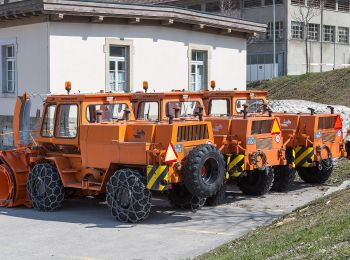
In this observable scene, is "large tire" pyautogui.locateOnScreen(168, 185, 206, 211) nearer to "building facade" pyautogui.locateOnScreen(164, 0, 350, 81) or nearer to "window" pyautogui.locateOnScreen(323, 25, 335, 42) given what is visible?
"building facade" pyautogui.locateOnScreen(164, 0, 350, 81)

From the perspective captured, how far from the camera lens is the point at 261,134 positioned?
1346 cm

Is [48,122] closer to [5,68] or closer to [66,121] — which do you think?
[66,121]

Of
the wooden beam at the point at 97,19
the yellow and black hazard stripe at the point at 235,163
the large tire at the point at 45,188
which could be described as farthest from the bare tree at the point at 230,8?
the large tire at the point at 45,188

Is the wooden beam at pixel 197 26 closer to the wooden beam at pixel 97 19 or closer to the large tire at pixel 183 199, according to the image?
the wooden beam at pixel 97 19

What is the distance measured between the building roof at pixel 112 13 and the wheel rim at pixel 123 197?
863cm

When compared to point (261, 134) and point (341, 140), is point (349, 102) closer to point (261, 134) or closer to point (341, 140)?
point (341, 140)

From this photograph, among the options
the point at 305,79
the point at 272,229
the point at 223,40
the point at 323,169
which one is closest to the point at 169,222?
the point at 272,229

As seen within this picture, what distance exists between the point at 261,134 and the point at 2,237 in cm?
557

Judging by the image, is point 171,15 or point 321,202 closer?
point 321,202

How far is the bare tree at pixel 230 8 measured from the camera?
55.1 metres

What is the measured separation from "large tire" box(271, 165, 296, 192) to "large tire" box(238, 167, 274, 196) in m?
0.82

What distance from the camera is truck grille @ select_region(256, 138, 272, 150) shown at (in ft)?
43.8

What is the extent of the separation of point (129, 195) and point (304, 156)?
16.6 ft

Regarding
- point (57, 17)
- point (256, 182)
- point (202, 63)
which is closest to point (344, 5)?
point (202, 63)
